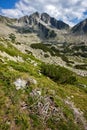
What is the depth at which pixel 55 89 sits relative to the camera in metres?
30.7

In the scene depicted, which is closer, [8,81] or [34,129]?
[34,129]

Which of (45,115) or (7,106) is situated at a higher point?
(7,106)

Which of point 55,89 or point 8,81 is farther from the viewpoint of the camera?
point 55,89

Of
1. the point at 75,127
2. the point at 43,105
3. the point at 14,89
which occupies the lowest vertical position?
the point at 75,127

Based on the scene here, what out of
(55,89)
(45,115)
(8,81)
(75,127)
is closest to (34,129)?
(45,115)

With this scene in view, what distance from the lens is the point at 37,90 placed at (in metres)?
27.7

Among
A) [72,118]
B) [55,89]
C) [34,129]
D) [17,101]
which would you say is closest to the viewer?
[34,129]

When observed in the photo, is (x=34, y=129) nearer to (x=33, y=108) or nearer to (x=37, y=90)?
(x=33, y=108)

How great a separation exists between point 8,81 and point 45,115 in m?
5.99

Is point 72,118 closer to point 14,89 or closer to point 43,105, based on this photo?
point 43,105

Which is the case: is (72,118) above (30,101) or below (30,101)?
below

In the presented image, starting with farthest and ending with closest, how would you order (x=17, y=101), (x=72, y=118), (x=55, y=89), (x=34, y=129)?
(x=55, y=89)
(x=72, y=118)
(x=17, y=101)
(x=34, y=129)

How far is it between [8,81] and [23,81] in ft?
6.55

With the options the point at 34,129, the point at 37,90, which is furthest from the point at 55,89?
the point at 34,129
